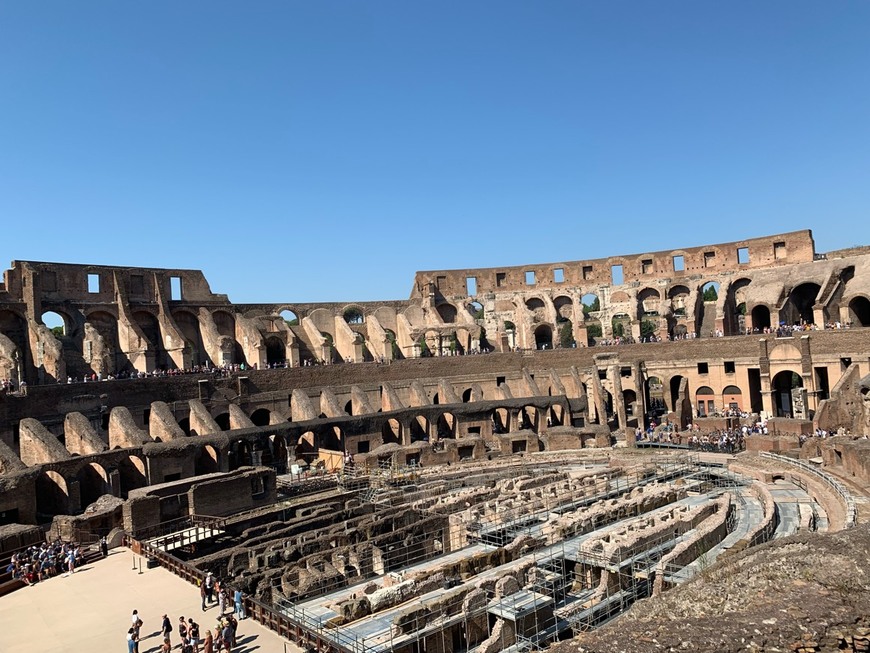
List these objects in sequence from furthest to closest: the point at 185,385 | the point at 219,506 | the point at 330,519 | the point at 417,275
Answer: the point at 417,275 → the point at 185,385 → the point at 219,506 → the point at 330,519

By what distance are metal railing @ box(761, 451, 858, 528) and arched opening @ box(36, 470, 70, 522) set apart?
22.2 meters

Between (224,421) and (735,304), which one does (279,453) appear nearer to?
(224,421)

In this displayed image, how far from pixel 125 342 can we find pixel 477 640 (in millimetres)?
26051

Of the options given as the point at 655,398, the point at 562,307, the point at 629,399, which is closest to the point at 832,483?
the point at 629,399

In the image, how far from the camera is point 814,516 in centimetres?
1820

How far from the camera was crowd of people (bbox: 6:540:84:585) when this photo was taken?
16.7 metres

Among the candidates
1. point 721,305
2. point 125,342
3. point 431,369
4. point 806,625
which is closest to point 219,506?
point 125,342

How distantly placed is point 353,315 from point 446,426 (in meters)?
13.0

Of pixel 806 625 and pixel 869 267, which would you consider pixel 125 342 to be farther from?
pixel 869 267

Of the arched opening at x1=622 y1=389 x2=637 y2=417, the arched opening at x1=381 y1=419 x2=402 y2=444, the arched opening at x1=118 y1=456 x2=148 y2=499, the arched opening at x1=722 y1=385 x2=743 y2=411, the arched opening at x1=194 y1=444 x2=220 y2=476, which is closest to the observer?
the arched opening at x1=118 y1=456 x2=148 y2=499

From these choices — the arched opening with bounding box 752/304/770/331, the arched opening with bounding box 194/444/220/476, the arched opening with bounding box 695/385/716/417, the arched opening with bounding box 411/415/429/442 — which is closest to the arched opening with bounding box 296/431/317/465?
the arched opening with bounding box 194/444/220/476

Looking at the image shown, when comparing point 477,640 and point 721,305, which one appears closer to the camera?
point 477,640

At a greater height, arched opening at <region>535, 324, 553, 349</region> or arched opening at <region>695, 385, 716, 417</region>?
arched opening at <region>535, 324, 553, 349</region>

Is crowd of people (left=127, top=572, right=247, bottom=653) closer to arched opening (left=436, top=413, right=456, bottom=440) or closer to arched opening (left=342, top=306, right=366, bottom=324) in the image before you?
Result: arched opening (left=436, top=413, right=456, bottom=440)
